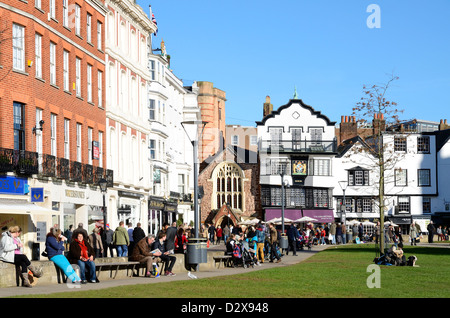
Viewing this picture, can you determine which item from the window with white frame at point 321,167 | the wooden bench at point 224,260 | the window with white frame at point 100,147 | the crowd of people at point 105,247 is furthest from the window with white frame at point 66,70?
the window with white frame at point 321,167

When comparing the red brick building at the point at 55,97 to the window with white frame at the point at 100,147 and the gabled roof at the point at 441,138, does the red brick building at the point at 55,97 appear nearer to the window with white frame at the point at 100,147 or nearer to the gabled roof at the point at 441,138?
the window with white frame at the point at 100,147

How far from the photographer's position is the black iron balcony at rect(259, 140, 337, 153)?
3605 inches

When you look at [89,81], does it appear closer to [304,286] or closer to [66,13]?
[66,13]

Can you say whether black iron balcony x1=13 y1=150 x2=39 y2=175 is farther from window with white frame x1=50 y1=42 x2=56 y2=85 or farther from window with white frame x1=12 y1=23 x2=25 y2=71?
window with white frame x1=50 y1=42 x2=56 y2=85

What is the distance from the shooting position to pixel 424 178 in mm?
94250

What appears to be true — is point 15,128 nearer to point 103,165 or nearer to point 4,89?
point 4,89

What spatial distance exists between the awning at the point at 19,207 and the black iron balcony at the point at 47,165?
6.69 ft

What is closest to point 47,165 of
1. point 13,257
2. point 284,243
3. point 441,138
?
point 284,243

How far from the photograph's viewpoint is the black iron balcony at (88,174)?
43812mm

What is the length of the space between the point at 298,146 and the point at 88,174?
50065 millimetres

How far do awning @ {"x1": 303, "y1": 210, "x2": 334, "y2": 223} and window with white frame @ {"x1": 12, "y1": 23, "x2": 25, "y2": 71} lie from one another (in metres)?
55.2

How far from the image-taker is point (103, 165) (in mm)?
47719
